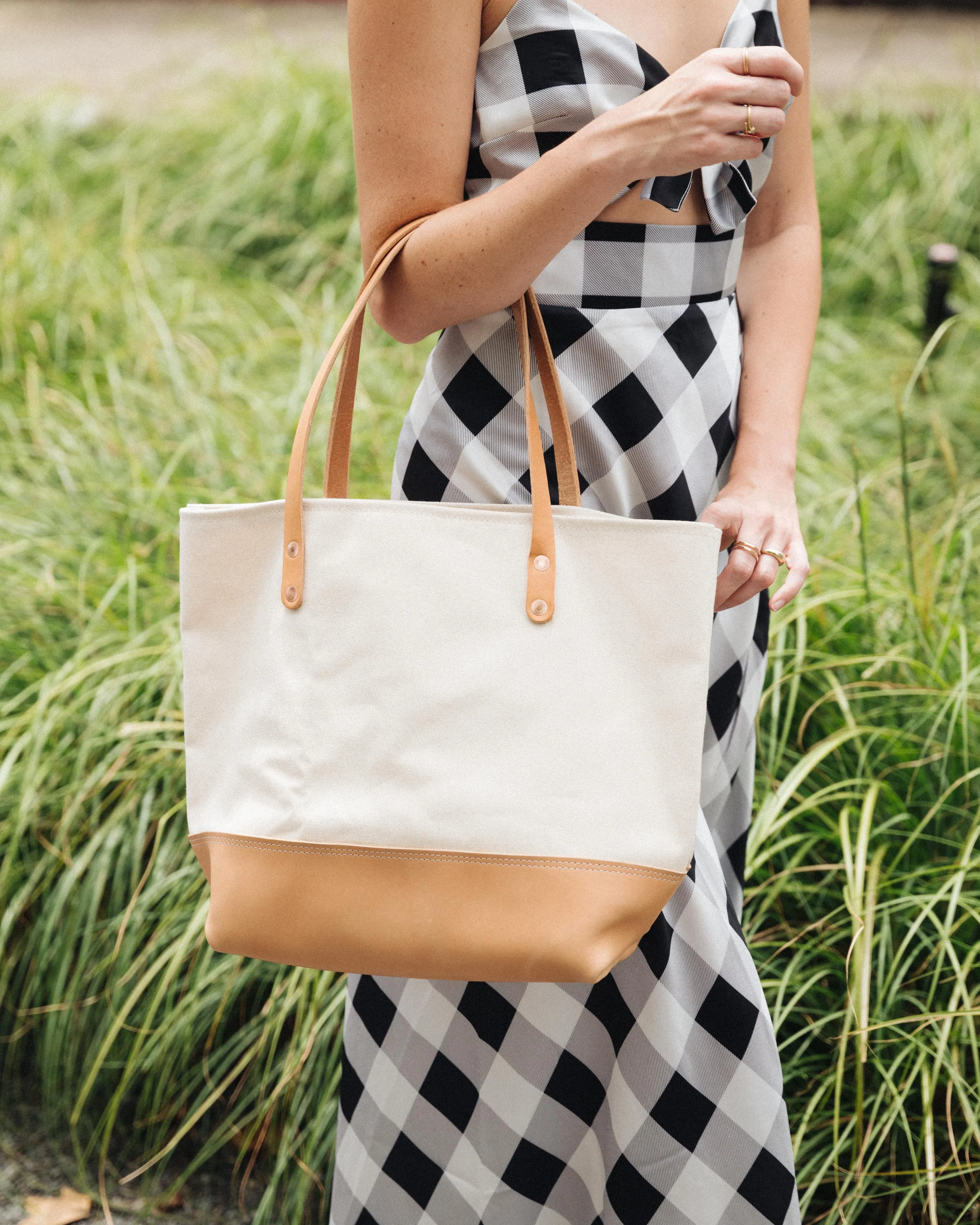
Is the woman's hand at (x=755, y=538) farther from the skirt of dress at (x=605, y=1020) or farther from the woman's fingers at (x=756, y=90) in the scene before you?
the woman's fingers at (x=756, y=90)

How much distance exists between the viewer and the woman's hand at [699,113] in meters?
0.89

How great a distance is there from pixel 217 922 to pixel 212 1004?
963 mm

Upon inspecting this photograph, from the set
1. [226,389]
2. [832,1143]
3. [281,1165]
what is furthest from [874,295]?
[281,1165]

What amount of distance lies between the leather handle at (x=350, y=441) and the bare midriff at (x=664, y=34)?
14cm

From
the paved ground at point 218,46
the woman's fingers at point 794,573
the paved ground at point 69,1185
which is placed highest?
the paved ground at point 218,46

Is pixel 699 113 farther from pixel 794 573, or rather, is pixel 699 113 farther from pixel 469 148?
pixel 794 573

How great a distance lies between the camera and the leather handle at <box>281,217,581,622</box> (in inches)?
36.2

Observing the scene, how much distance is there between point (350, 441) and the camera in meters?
1.01

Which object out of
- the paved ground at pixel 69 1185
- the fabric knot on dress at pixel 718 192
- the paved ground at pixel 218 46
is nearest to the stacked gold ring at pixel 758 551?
the fabric knot on dress at pixel 718 192

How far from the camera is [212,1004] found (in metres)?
1.86

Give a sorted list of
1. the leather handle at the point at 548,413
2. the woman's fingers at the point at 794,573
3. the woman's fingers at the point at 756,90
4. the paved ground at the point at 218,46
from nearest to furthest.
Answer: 1. the woman's fingers at the point at 756,90
2. the leather handle at the point at 548,413
3. the woman's fingers at the point at 794,573
4. the paved ground at the point at 218,46

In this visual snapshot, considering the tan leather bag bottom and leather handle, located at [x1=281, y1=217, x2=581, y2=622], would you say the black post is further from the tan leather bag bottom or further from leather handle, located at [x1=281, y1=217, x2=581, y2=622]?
the tan leather bag bottom

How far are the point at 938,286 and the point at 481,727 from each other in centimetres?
249

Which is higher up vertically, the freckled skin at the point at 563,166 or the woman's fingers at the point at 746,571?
the freckled skin at the point at 563,166
